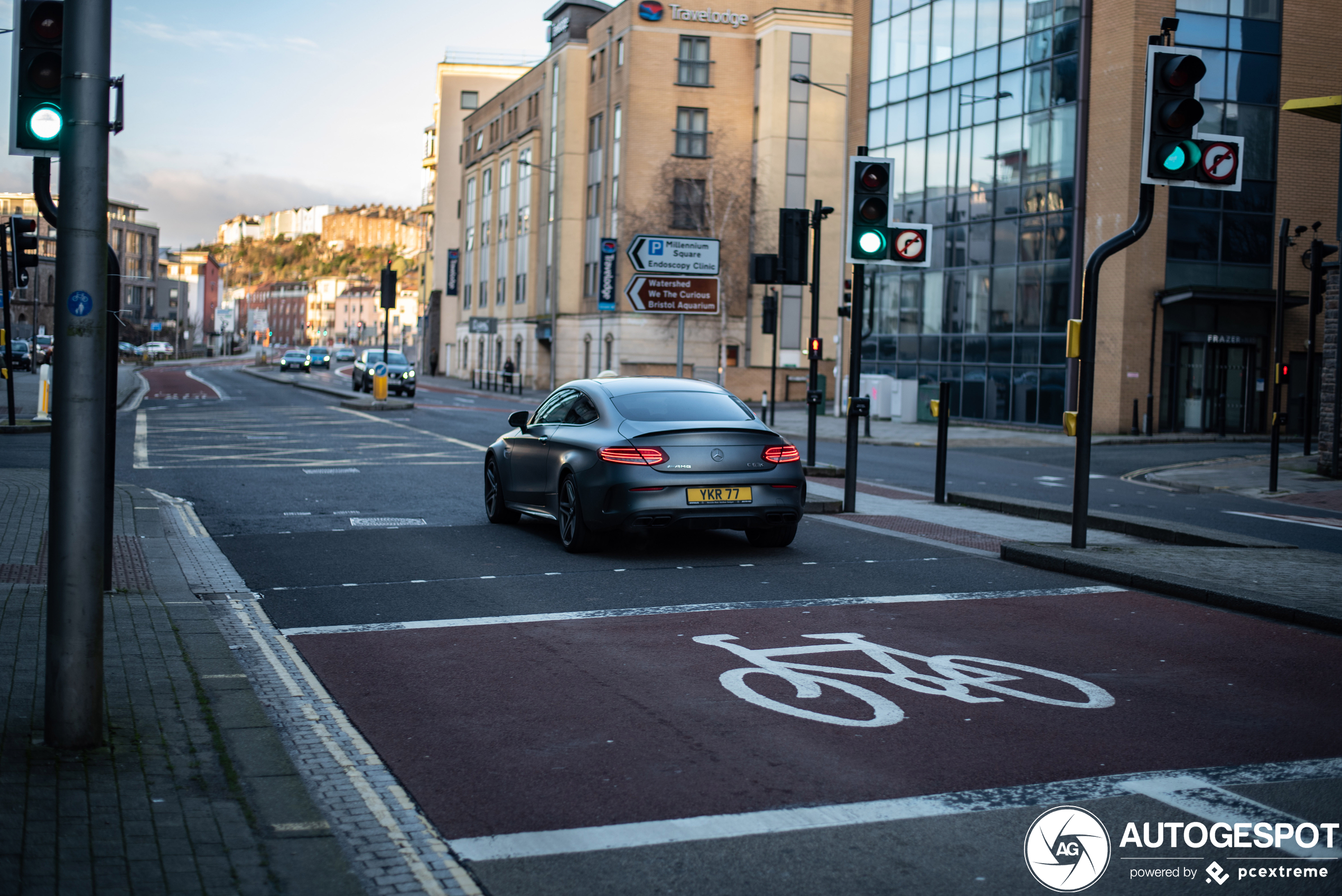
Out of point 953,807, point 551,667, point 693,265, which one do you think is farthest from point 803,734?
point 693,265

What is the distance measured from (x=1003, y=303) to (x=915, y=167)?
20.8ft

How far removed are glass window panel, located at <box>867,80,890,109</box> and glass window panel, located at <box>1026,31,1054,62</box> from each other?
670 centimetres

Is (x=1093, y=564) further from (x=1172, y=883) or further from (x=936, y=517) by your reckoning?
(x=1172, y=883)

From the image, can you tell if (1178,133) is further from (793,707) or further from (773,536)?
(793,707)

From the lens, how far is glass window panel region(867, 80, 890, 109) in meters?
44.5

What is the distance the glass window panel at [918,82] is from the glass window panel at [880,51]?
4.30ft

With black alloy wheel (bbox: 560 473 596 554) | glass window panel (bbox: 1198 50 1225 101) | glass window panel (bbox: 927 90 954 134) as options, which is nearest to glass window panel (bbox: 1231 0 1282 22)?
glass window panel (bbox: 1198 50 1225 101)

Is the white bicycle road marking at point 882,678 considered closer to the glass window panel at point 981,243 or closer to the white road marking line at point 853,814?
the white road marking line at point 853,814

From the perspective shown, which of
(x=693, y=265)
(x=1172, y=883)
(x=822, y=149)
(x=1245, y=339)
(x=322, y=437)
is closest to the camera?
(x=1172, y=883)

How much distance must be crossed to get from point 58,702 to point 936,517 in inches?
420

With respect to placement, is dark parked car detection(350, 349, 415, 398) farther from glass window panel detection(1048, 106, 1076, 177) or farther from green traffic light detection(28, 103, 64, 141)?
green traffic light detection(28, 103, 64, 141)

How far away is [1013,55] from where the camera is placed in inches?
1533

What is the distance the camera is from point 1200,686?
6496 mm

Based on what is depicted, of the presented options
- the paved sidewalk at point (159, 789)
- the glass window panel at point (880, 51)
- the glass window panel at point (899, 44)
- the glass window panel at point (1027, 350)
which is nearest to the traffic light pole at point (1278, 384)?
the glass window panel at point (1027, 350)
